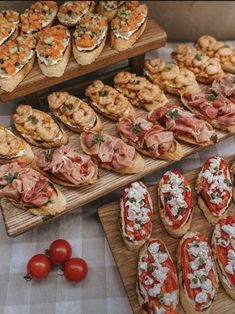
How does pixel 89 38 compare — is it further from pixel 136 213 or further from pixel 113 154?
pixel 136 213

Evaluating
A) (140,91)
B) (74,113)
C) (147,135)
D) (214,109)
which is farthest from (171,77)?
(74,113)

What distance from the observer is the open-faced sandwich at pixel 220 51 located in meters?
3.25

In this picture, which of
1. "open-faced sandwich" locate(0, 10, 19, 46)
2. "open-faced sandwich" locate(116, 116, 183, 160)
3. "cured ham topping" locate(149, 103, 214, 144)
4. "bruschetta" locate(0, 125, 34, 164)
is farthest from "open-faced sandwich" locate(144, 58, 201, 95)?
"bruschetta" locate(0, 125, 34, 164)

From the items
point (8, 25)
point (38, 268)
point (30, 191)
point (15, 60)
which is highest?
point (8, 25)

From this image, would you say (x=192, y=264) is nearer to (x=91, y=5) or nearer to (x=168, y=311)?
(x=168, y=311)

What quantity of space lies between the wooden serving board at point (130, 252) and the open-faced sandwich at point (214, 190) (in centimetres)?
7

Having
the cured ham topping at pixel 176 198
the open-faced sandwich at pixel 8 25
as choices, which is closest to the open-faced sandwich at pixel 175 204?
the cured ham topping at pixel 176 198

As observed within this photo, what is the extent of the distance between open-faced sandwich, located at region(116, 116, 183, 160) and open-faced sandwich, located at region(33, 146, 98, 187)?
1.17ft

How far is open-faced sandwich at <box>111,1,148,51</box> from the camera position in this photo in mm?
2799

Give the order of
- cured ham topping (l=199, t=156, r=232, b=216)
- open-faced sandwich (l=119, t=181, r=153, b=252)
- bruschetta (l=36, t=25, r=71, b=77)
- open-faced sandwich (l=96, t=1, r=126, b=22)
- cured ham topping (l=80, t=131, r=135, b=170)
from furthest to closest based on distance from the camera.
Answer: open-faced sandwich (l=96, t=1, r=126, b=22)
bruschetta (l=36, t=25, r=71, b=77)
cured ham topping (l=80, t=131, r=135, b=170)
cured ham topping (l=199, t=156, r=232, b=216)
open-faced sandwich (l=119, t=181, r=153, b=252)

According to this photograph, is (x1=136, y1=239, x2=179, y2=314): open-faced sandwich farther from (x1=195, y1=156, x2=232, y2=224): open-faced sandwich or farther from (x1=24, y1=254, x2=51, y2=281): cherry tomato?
(x1=24, y1=254, x2=51, y2=281): cherry tomato

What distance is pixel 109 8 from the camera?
10.00 feet

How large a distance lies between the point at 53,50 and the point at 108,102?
55 cm

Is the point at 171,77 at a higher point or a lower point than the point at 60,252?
higher
